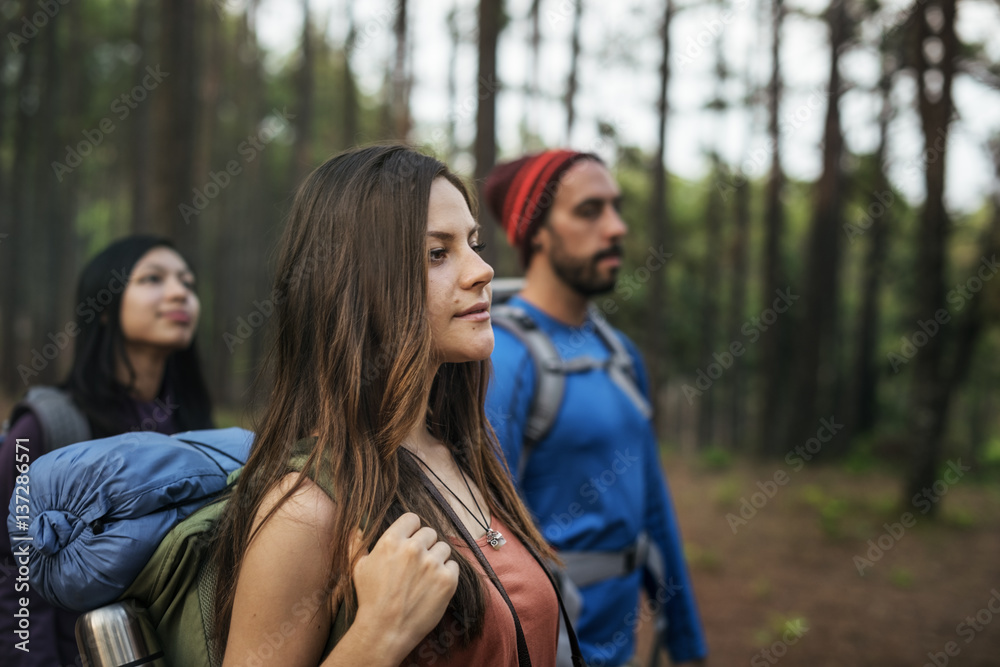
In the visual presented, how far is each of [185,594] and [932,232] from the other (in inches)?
392

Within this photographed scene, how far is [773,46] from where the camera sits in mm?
16047

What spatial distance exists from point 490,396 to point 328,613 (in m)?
1.30

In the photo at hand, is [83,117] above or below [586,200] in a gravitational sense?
above

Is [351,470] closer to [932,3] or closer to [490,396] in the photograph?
[490,396]

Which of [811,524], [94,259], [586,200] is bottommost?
[811,524]

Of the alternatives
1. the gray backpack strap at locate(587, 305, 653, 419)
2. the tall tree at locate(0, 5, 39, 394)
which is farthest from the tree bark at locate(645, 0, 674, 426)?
the tall tree at locate(0, 5, 39, 394)

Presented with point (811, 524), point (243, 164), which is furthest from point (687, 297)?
point (811, 524)

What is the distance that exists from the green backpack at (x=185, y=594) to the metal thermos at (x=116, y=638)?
0.03 meters

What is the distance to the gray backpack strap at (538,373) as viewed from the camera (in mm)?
2750
